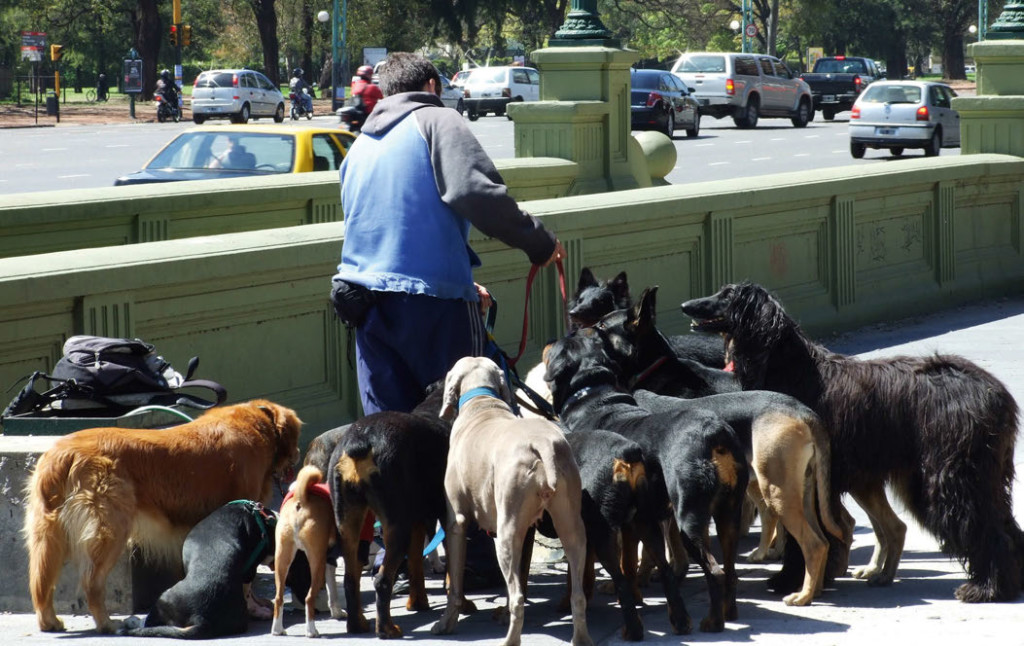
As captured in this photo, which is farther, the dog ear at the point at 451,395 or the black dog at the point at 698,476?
the dog ear at the point at 451,395

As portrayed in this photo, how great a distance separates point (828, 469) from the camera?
580 cm

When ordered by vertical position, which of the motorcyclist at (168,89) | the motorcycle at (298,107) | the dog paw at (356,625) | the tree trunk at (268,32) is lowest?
the dog paw at (356,625)

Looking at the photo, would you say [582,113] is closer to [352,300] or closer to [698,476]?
[352,300]

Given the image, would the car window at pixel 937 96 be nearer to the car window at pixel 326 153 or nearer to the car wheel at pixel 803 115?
the car wheel at pixel 803 115

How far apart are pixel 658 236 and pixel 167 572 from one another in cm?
580

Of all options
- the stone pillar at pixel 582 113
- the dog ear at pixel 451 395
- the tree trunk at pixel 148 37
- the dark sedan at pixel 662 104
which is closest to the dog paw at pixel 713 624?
the dog ear at pixel 451 395

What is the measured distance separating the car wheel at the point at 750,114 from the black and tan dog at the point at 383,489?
39.6m

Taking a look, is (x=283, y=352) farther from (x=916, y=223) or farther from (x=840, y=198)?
(x=916, y=223)

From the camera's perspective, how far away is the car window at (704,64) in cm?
4322

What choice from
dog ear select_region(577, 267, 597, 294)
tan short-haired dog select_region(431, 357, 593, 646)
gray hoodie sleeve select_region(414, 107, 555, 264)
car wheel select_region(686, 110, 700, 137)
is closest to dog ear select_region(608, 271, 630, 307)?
dog ear select_region(577, 267, 597, 294)

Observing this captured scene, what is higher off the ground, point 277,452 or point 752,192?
point 752,192

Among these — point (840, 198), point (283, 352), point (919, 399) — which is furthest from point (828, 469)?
point (840, 198)

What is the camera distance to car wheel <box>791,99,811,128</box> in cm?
4509

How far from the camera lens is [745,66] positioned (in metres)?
43.3
